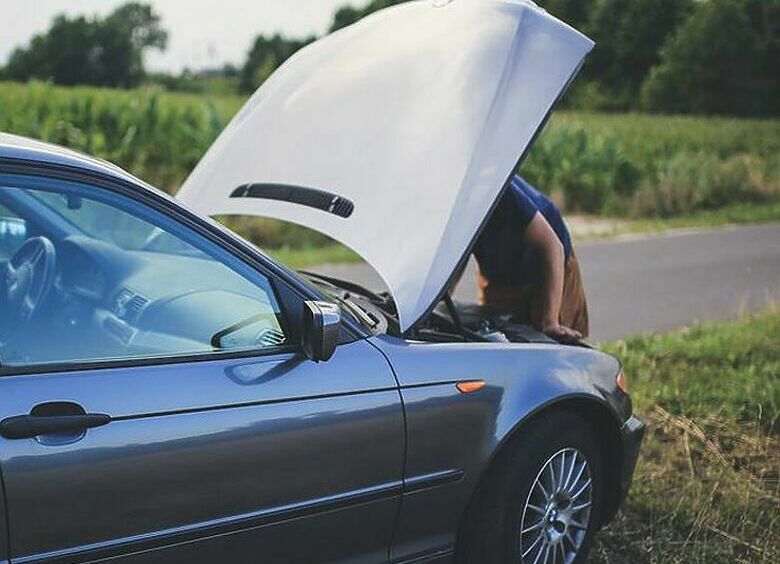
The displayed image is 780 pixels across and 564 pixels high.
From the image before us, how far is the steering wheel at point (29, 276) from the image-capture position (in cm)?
261

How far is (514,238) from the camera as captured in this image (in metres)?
4.54

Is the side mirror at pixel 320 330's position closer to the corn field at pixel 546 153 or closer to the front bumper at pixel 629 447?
the front bumper at pixel 629 447

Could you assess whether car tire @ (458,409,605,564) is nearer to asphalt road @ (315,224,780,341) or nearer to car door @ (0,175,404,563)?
car door @ (0,175,404,563)

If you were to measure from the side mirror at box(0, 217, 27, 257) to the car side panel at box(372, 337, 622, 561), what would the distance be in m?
1.11

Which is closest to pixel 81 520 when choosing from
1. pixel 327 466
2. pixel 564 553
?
pixel 327 466

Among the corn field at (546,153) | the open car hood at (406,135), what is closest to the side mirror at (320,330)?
the open car hood at (406,135)

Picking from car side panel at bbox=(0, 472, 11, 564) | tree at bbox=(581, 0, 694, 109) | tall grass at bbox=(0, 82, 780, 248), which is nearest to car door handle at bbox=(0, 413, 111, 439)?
car side panel at bbox=(0, 472, 11, 564)

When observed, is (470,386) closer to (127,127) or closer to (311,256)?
(311,256)

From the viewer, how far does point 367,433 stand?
2922 mm

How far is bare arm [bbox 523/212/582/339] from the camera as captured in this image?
440cm

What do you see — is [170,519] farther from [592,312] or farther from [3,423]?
[592,312]

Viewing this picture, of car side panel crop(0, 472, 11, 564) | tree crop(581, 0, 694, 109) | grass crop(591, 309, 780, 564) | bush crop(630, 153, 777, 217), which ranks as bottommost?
bush crop(630, 153, 777, 217)

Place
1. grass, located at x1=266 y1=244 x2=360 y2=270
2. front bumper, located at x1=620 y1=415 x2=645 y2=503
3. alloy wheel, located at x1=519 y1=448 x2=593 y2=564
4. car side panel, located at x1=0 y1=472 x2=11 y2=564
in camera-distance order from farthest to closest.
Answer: grass, located at x1=266 y1=244 x2=360 y2=270
front bumper, located at x1=620 y1=415 x2=645 y2=503
alloy wheel, located at x1=519 y1=448 x2=593 y2=564
car side panel, located at x1=0 y1=472 x2=11 y2=564

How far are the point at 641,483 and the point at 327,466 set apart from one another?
2.22m
